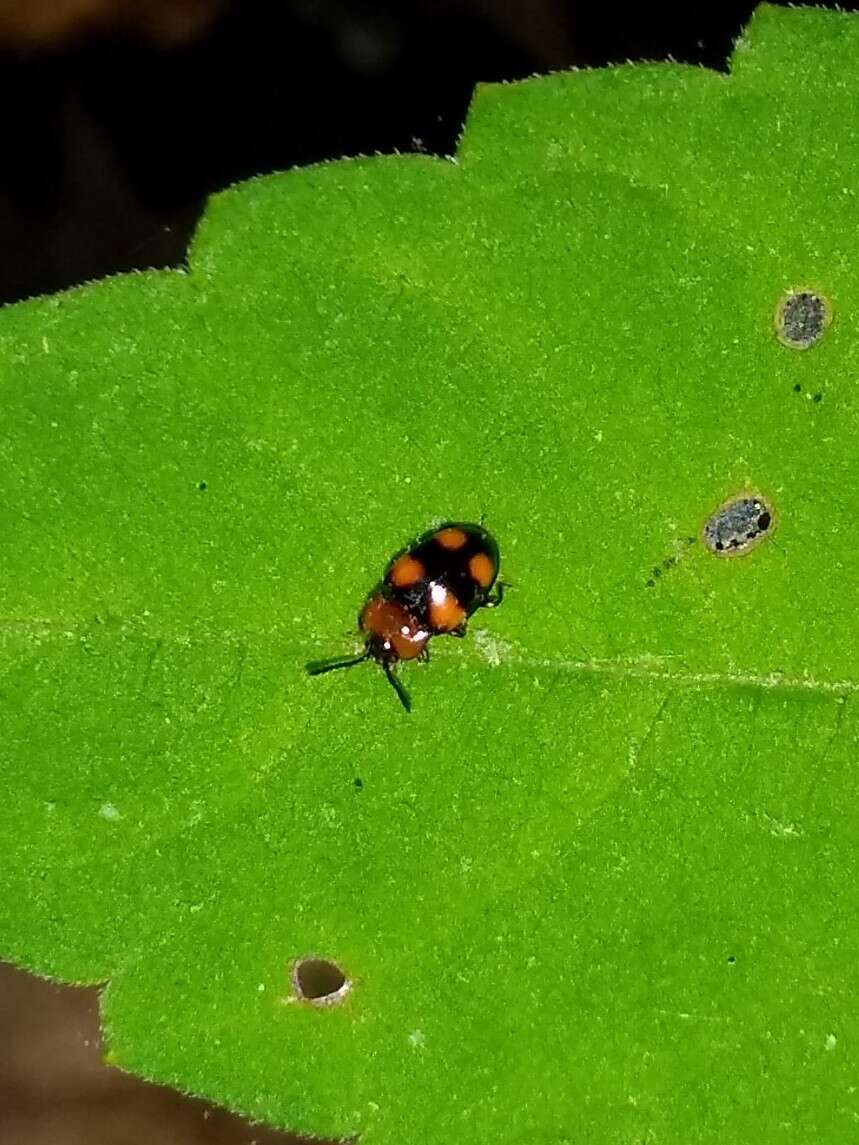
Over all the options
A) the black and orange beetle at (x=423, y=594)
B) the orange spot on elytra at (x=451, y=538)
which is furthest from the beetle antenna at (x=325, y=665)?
the orange spot on elytra at (x=451, y=538)

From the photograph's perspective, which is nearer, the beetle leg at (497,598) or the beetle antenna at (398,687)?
the beetle antenna at (398,687)

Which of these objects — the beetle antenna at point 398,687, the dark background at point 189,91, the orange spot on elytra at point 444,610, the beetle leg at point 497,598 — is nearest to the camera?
the orange spot on elytra at point 444,610

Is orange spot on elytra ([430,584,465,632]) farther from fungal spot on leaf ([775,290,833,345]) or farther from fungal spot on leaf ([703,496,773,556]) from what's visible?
fungal spot on leaf ([775,290,833,345])

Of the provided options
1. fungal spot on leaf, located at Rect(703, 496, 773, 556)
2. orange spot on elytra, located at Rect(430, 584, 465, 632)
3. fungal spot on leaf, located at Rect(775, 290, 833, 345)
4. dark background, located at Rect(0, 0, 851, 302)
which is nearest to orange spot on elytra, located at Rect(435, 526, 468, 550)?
orange spot on elytra, located at Rect(430, 584, 465, 632)

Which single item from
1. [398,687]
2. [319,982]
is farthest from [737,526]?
[319,982]

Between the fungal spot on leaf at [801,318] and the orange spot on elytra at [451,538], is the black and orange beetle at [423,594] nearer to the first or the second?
the orange spot on elytra at [451,538]

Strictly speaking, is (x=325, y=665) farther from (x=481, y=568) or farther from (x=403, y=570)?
(x=481, y=568)

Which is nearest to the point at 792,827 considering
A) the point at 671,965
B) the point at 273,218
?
the point at 671,965
